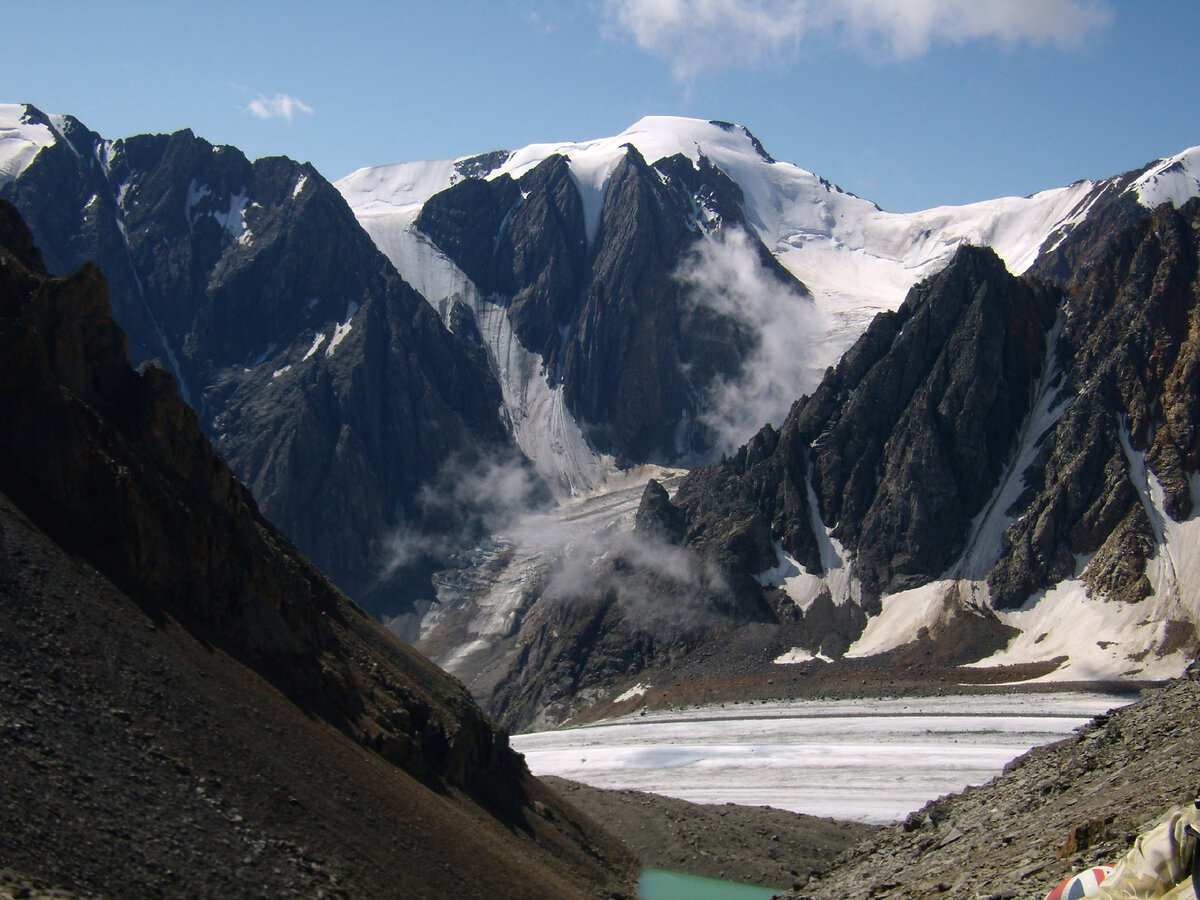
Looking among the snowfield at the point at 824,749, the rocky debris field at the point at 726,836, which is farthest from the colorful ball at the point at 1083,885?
the snowfield at the point at 824,749

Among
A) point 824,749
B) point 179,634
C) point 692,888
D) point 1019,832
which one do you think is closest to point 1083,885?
point 1019,832

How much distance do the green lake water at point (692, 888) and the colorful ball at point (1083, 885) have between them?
116 feet

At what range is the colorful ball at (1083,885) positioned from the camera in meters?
20.4

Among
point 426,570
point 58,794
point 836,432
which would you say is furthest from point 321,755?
point 426,570

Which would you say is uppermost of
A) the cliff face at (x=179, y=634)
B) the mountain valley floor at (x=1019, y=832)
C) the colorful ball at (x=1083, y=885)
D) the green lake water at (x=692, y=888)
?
the cliff face at (x=179, y=634)

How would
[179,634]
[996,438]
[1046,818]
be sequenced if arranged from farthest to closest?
[996,438] → [179,634] → [1046,818]

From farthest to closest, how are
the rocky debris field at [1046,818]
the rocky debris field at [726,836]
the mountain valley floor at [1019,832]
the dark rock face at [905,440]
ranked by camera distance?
the dark rock face at [905,440] → the rocky debris field at [726,836] → the mountain valley floor at [1019,832] → the rocky debris field at [1046,818]

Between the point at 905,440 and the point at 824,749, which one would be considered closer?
the point at 824,749

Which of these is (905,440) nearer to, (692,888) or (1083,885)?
(692,888)

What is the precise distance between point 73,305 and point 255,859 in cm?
2627

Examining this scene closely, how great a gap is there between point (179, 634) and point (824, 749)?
194ft

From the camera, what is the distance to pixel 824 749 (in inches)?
3531

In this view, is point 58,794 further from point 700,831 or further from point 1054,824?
point 700,831

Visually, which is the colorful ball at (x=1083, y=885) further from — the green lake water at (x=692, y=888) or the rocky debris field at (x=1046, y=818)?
the green lake water at (x=692, y=888)
